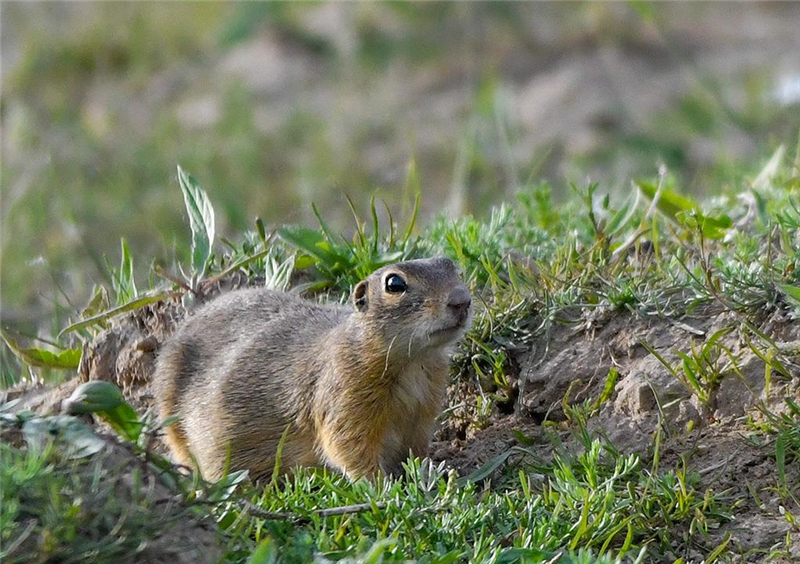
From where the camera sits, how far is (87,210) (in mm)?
9398

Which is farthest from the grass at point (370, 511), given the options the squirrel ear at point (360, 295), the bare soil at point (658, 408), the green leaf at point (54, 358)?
the green leaf at point (54, 358)

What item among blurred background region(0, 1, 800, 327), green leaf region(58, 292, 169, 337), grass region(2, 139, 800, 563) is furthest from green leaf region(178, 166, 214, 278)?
blurred background region(0, 1, 800, 327)

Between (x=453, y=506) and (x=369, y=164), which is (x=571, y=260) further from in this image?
(x=369, y=164)

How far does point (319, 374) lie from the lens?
4141 mm

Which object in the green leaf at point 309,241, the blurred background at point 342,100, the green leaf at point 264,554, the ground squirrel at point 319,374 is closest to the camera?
the green leaf at point 264,554

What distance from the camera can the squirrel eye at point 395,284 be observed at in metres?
3.95

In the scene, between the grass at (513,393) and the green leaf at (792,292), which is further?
the green leaf at (792,292)

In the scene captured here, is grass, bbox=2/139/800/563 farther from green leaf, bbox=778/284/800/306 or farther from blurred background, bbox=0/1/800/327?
blurred background, bbox=0/1/800/327

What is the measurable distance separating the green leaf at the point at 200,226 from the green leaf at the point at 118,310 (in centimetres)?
18

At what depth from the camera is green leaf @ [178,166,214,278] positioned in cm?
473

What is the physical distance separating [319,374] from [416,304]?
1.52 ft

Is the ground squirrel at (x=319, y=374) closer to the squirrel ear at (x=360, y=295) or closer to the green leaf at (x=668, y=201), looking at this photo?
the squirrel ear at (x=360, y=295)

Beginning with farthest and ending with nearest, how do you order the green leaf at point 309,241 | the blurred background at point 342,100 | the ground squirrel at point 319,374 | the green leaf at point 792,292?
1. the blurred background at point 342,100
2. the green leaf at point 309,241
3. the ground squirrel at point 319,374
4. the green leaf at point 792,292

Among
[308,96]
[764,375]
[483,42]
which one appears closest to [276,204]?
[308,96]
